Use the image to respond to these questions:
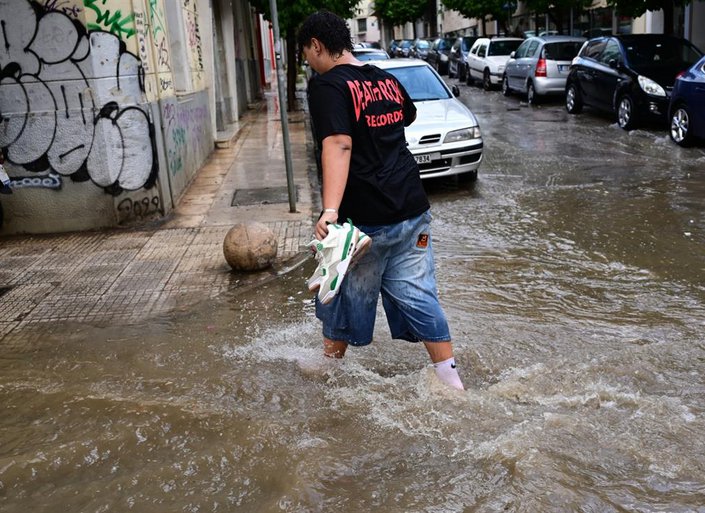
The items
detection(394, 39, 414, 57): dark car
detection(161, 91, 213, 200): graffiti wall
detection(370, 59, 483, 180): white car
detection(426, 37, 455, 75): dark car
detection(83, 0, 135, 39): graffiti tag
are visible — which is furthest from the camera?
detection(394, 39, 414, 57): dark car

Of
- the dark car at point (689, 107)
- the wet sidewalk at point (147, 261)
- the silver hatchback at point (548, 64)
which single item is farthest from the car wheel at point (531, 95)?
the wet sidewalk at point (147, 261)

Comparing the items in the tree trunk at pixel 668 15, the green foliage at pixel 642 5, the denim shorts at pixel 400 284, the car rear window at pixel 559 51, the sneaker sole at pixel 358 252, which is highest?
the green foliage at pixel 642 5

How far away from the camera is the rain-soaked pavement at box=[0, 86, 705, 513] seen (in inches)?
123

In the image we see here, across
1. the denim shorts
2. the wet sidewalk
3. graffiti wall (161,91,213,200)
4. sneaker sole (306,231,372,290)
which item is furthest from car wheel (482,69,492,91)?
sneaker sole (306,231,372,290)

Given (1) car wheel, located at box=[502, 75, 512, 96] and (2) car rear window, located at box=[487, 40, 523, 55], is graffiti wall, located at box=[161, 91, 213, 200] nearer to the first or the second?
(1) car wheel, located at box=[502, 75, 512, 96]

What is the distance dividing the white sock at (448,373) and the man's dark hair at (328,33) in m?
1.59

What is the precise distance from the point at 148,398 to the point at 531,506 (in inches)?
83.0

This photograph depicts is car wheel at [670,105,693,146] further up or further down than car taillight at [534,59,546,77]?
further down

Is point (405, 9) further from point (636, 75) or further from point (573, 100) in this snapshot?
point (636, 75)

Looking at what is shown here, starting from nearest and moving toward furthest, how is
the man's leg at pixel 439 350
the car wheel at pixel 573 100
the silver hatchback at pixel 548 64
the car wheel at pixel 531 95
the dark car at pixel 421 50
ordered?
the man's leg at pixel 439 350 < the car wheel at pixel 573 100 < the silver hatchback at pixel 548 64 < the car wheel at pixel 531 95 < the dark car at pixel 421 50

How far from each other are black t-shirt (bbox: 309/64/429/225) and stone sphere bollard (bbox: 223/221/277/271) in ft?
8.68

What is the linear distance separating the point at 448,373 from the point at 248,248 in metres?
2.77

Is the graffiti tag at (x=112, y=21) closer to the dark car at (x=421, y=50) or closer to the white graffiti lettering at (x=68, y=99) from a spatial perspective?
the white graffiti lettering at (x=68, y=99)

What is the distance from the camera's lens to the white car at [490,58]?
2346 cm
